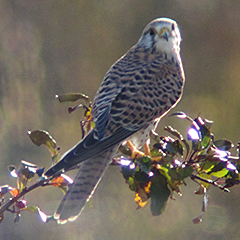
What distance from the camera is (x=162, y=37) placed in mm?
3803

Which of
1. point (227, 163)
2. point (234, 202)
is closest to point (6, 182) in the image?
point (234, 202)

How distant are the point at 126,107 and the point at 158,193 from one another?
94cm

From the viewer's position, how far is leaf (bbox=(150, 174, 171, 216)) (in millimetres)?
2154

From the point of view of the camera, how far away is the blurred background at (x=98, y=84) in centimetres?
523

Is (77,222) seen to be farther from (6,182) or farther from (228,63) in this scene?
(228,63)

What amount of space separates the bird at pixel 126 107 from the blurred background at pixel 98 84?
1.84 m

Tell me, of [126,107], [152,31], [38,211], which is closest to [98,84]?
[152,31]

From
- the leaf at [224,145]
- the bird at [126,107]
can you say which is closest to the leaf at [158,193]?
the leaf at [224,145]

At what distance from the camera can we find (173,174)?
7.37ft

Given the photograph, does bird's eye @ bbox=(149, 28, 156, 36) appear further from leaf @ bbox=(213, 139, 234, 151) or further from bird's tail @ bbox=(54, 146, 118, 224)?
leaf @ bbox=(213, 139, 234, 151)

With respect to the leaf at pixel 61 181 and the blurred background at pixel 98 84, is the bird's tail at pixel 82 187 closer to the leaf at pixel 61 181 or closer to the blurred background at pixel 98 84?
the leaf at pixel 61 181

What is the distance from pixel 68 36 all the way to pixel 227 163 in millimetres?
4864

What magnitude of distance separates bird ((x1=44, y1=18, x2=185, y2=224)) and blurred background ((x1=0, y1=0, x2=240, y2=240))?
1.84 metres

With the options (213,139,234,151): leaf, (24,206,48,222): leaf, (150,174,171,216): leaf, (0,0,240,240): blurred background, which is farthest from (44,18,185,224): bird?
(0,0,240,240): blurred background
